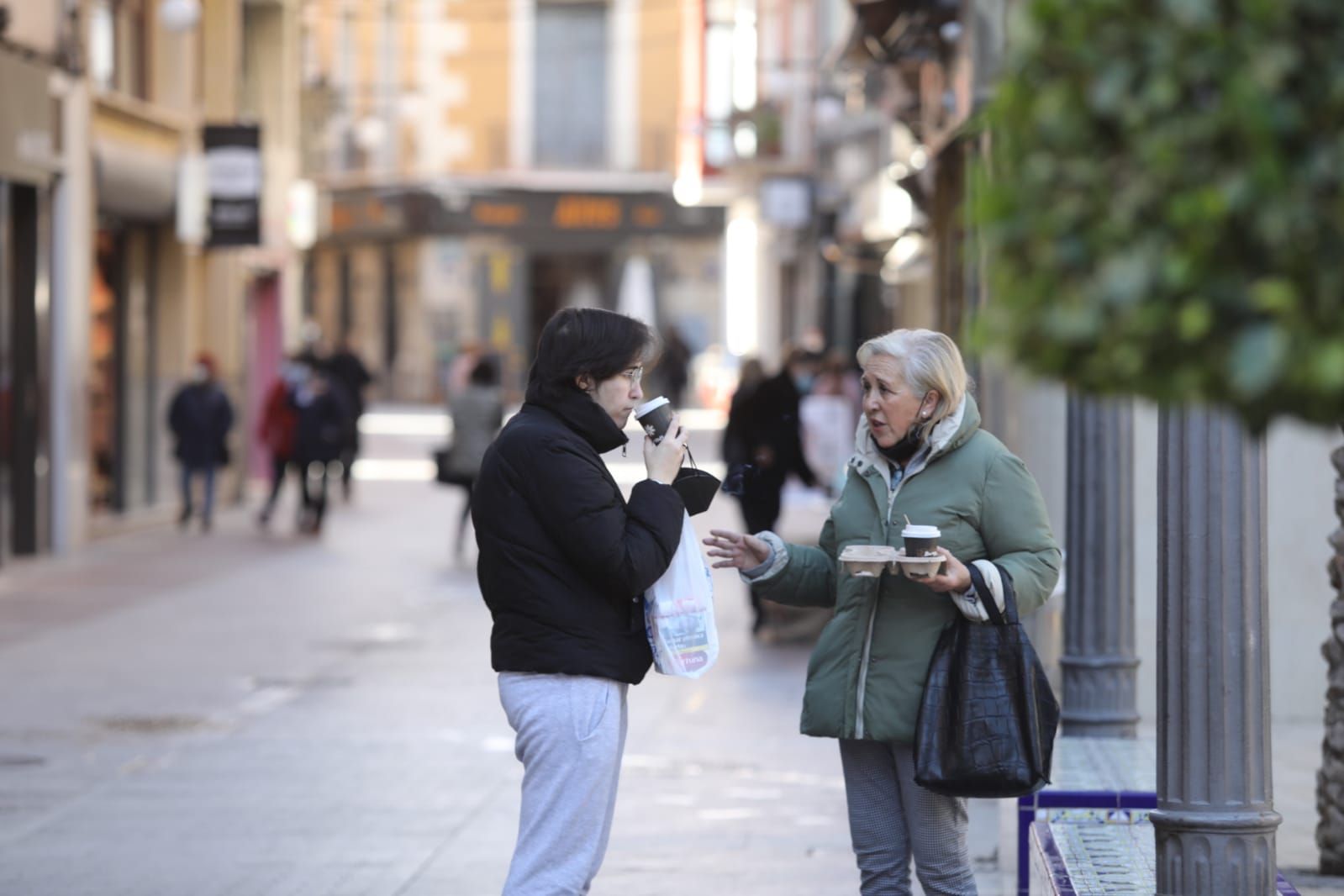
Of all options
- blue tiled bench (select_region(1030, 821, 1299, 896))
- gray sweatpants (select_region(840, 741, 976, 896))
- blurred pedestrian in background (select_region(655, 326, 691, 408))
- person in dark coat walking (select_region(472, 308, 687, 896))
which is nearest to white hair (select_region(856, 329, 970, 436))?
person in dark coat walking (select_region(472, 308, 687, 896))

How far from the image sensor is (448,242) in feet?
167

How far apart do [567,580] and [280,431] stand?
684 inches

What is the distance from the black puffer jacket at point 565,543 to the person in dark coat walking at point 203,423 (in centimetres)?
1715

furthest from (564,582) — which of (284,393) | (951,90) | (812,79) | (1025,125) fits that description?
(812,79)

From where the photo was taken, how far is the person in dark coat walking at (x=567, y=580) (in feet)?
15.5

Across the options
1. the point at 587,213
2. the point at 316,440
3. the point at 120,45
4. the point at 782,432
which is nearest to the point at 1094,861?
the point at 782,432

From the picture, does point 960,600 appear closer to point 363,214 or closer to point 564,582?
point 564,582

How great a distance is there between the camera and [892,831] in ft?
16.6

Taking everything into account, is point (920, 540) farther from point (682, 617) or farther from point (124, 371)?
point (124, 371)

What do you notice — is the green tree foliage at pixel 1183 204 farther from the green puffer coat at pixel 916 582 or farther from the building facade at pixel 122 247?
the building facade at pixel 122 247

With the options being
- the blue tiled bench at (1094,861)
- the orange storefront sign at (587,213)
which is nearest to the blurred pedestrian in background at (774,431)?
the blue tiled bench at (1094,861)

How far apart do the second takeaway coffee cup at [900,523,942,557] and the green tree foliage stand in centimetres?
243

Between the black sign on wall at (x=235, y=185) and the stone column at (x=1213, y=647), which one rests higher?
the black sign on wall at (x=235, y=185)

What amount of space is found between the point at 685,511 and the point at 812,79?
3153cm
